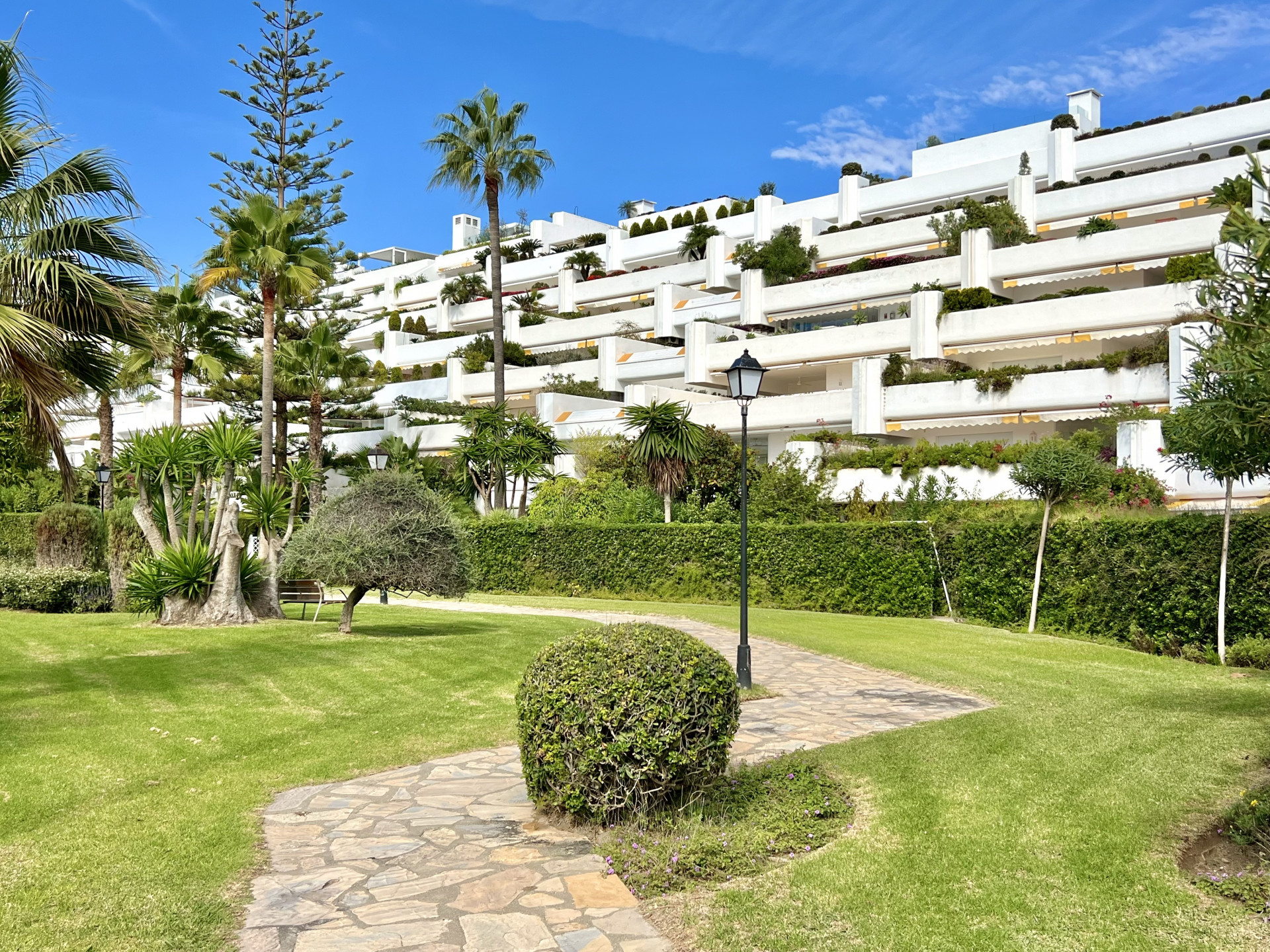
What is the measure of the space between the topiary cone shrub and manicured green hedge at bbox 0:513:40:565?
26349 mm

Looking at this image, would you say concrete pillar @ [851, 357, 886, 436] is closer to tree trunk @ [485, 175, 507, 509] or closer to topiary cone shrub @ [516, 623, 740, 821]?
tree trunk @ [485, 175, 507, 509]

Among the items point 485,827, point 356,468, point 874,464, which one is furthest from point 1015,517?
point 356,468

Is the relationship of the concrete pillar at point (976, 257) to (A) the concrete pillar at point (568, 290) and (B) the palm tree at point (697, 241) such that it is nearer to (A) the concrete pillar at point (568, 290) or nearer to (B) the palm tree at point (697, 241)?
(B) the palm tree at point (697, 241)

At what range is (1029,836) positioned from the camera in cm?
618

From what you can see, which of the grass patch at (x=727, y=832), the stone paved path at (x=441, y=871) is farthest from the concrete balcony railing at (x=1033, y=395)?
the grass patch at (x=727, y=832)

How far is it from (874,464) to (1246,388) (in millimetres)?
23623

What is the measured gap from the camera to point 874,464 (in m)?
29.6

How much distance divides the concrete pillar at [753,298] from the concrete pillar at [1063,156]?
43.7ft

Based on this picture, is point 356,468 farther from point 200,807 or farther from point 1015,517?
point 200,807

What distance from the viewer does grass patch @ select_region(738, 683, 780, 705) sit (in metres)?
11.6

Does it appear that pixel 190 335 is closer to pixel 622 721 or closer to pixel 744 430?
pixel 744 430

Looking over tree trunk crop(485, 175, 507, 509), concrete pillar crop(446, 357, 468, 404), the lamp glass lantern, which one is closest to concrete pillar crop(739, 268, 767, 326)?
tree trunk crop(485, 175, 507, 509)

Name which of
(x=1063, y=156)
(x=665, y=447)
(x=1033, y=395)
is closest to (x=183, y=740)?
(x=665, y=447)

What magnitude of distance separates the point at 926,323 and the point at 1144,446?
44.0ft
